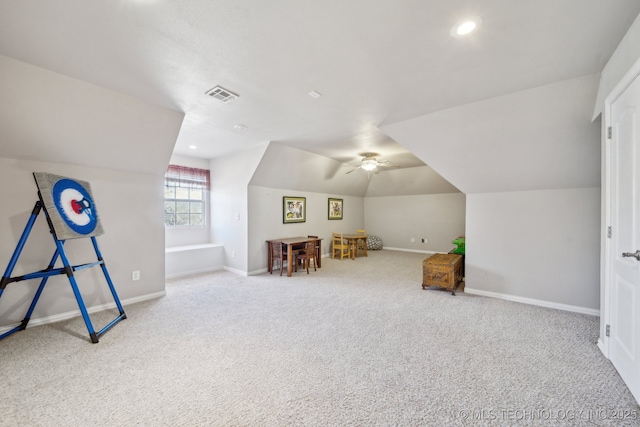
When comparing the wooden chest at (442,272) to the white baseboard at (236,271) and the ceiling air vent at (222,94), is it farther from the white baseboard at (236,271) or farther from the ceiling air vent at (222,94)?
the ceiling air vent at (222,94)

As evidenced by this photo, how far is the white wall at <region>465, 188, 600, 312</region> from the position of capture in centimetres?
324

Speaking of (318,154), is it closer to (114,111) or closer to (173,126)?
(173,126)

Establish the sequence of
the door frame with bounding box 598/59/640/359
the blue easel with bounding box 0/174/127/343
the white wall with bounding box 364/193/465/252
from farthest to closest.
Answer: the white wall with bounding box 364/193/465/252
the blue easel with bounding box 0/174/127/343
the door frame with bounding box 598/59/640/359

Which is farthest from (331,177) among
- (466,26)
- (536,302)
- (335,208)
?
(466,26)

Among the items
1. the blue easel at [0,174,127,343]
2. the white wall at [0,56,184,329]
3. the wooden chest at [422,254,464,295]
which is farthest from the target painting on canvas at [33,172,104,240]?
the wooden chest at [422,254,464,295]

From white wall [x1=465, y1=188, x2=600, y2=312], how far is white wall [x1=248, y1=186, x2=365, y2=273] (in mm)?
3701

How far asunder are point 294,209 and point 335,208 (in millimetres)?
1726

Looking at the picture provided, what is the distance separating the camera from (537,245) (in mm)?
3531

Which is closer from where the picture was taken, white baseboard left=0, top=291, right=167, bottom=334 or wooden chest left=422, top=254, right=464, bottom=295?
white baseboard left=0, top=291, right=167, bottom=334

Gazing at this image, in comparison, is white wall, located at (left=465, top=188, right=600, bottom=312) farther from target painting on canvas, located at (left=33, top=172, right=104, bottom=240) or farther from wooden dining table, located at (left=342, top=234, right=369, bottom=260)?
target painting on canvas, located at (left=33, top=172, right=104, bottom=240)

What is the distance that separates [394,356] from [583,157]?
3.15m

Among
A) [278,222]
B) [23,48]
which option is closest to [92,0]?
[23,48]

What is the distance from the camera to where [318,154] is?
18.6 ft

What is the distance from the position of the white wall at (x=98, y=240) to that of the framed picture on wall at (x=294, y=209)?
2660 millimetres
